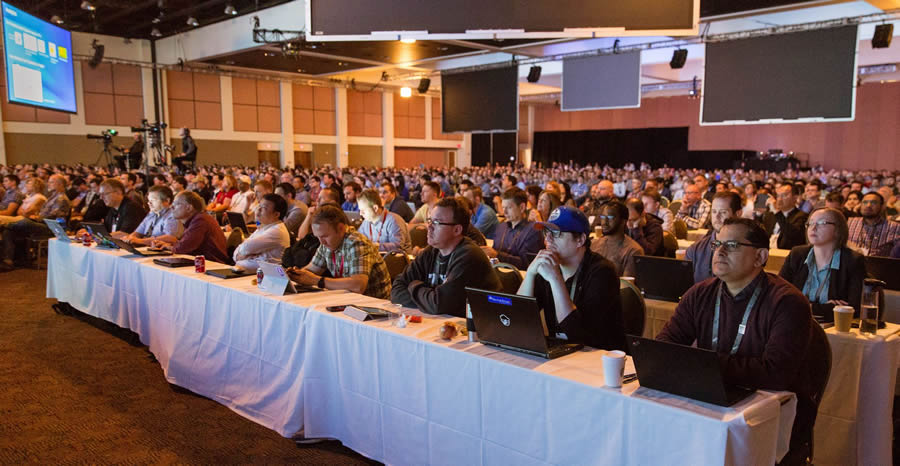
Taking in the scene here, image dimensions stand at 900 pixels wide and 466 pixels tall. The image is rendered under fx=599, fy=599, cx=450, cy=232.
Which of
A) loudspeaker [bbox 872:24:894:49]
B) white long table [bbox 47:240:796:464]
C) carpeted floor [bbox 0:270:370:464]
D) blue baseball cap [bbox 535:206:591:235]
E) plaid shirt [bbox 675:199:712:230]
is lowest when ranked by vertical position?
carpeted floor [bbox 0:270:370:464]

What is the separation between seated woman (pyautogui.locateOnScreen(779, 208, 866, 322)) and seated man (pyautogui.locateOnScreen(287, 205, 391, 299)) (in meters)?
2.66

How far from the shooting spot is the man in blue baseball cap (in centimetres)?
256

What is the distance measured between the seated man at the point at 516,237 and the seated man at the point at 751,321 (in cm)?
293

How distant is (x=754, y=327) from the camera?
2.20m

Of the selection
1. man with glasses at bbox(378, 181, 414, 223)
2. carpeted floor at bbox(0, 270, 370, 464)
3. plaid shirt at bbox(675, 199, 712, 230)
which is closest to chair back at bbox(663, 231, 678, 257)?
plaid shirt at bbox(675, 199, 712, 230)

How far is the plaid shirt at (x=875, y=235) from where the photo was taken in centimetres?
569

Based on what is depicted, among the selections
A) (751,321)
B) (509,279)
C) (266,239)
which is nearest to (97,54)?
(266,239)

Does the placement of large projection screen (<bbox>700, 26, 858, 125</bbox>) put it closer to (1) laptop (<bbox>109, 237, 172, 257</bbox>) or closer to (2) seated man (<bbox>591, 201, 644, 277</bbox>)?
(2) seated man (<bbox>591, 201, 644, 277</bbox>)

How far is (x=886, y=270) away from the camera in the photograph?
4129mm

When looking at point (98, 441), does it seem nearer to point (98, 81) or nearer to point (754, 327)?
point (754, 327)

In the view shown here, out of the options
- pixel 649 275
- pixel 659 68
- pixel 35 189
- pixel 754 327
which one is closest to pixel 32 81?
pixel 35 189

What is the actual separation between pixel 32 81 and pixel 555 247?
1047 centimetres

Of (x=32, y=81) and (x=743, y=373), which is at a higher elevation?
(x=32, y=81)

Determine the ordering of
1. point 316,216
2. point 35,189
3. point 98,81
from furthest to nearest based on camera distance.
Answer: point 98,81, point 35,189, point 316,216
